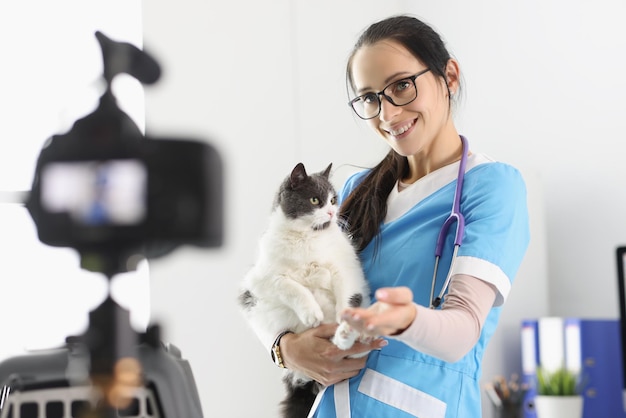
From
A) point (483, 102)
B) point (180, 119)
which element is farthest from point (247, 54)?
point (483, 102)

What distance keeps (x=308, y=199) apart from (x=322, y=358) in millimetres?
336

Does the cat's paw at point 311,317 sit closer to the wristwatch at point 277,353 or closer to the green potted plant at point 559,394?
the wristwatch at point 277,353

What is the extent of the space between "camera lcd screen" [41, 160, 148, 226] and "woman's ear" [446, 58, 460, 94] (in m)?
0.82

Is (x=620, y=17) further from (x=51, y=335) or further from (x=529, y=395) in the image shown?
(x=51, y=335)

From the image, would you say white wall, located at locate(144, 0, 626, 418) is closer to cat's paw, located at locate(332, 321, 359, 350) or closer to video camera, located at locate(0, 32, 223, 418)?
cat's paw, located at locate(332, 321, 359, 350)

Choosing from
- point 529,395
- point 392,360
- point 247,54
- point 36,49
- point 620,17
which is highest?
point 620,17

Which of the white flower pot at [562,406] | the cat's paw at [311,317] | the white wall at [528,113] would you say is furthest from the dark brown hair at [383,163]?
the white flower pot at [562,406]

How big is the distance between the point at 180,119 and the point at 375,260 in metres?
0.74

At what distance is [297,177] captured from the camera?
1.23 metres

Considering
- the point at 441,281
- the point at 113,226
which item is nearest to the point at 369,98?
the point at 441,281

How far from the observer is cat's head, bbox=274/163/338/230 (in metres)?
1.17

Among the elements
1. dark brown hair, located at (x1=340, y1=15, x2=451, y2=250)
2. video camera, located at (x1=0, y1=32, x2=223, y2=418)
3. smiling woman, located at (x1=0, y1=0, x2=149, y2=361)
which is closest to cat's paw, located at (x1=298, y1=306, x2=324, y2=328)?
dark brown hair, located at (x1=340, y1=15, x2=451, y2=250)

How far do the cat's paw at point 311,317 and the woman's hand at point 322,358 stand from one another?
42 mm

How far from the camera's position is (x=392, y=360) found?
95cm
